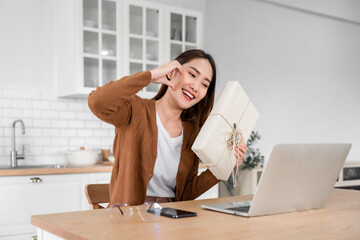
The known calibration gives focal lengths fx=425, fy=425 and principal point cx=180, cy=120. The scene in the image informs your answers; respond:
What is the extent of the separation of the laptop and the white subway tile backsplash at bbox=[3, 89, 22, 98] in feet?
9.54

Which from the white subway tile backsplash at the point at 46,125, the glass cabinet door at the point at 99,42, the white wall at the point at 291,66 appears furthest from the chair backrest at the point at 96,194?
the white wall at the point at 291,66

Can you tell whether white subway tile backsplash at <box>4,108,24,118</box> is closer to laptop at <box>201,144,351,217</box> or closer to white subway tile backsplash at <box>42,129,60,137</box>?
white subway tile backsplash at <box>42,129,60,137</box>

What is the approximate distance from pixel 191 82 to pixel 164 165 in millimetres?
443

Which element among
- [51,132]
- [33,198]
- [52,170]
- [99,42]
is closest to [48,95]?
[51,132]

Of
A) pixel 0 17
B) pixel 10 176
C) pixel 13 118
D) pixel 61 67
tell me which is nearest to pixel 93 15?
pixel 61 67

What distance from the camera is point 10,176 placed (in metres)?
3.24

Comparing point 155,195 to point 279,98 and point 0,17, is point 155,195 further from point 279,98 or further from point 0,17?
point 279,98

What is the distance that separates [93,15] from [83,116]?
1004mm

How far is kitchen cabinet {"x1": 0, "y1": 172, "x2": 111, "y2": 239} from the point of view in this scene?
10.6 feet

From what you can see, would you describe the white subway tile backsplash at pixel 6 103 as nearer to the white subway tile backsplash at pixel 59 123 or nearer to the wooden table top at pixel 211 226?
the white subway tile backsplash at pixel 59 123

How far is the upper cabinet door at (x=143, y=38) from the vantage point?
13.5 ft

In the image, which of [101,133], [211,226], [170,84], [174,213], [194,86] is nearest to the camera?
[211,226]

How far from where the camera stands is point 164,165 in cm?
217

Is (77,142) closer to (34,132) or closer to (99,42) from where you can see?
(34,132)
